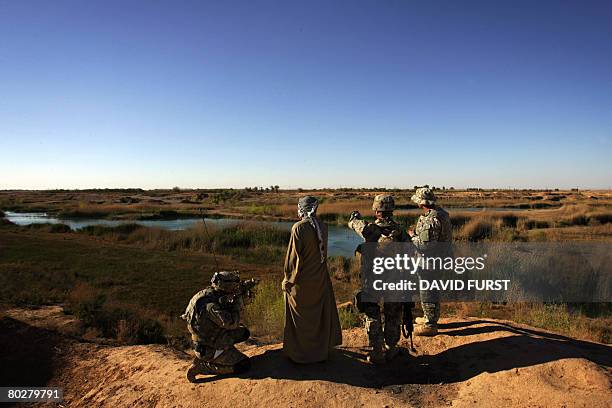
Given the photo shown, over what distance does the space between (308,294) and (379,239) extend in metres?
1.14

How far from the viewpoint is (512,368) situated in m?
4.30

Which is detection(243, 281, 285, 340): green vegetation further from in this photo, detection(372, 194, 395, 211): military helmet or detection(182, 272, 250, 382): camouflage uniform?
detection(372, 194, 395, 211): military helmet

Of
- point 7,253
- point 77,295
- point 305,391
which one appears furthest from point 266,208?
point 305,391

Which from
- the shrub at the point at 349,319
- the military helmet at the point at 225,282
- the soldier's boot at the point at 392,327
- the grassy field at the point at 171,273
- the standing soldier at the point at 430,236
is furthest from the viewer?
the grassy field at the point at 171,273

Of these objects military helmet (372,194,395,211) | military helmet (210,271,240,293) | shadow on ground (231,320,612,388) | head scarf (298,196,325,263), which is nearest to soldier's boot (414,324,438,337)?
shadow on ground (231,320,612,388)

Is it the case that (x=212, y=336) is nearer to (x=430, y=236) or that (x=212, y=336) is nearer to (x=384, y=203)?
(x=384, y=203)

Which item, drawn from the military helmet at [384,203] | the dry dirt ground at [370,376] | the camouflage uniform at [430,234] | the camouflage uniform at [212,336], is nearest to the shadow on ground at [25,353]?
the dry dirt ground at [370,376]

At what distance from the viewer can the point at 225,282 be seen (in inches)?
179

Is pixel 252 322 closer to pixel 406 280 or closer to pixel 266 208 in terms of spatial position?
pixel 406 280

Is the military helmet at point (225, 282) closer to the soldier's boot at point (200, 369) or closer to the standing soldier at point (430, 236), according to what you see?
the soldier's boot at point (200, 369)

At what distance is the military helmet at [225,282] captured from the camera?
14.9 feet

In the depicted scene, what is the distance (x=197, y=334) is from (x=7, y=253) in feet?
55.0

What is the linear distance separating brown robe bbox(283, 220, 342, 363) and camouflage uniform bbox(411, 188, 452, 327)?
1.55 meters

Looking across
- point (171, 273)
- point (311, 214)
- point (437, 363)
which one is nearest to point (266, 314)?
point (437, 363)
